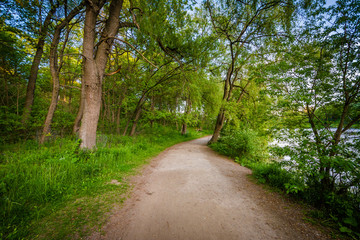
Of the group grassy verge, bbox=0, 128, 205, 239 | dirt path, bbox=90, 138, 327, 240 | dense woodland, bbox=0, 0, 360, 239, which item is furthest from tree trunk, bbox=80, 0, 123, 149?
dirt path, bbox=90, 138, 327, 240

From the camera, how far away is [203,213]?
259 centimetres

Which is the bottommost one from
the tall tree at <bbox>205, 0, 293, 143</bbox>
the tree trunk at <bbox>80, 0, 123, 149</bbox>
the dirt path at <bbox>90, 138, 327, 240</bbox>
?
the dirt path at <bbox>90, 138, 327, 240</bbox>

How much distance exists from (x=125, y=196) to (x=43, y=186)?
1693 millimetres

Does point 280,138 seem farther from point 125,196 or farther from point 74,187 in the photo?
point 74,187

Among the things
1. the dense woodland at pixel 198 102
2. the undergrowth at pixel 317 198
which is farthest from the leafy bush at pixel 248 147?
the undergrowth at pixel 317 198

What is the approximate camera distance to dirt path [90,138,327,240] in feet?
6.99

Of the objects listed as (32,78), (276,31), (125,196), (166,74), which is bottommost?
(125,196)

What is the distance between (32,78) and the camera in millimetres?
→ 6711

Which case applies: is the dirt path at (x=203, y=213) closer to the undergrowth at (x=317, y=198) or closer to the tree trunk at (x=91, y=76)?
the undergrowth at (x=317, y=198)

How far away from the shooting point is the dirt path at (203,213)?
2131mm

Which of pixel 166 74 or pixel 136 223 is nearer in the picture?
pixel 136 223

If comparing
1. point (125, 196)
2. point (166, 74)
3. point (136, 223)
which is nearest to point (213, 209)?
point (136, 223)

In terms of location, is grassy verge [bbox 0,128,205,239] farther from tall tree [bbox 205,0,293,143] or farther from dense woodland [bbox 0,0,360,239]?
tall tree [bbox 205,0,293,143]

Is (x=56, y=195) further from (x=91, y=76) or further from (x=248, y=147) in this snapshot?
(x=248, y=147)
